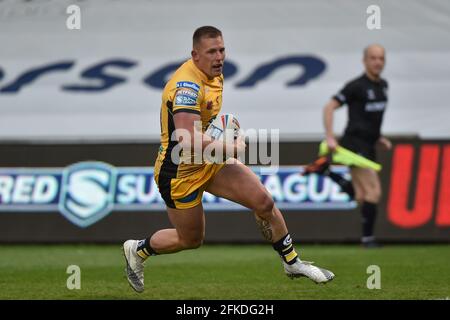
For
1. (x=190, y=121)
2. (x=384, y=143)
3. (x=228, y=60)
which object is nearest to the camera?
(x=190, y=121)

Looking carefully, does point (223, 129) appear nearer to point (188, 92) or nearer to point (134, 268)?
point (188, 92)

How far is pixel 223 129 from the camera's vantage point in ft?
26.8

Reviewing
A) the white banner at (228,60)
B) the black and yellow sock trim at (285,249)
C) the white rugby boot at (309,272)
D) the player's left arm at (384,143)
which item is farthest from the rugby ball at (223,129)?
the white banner at (228,60)

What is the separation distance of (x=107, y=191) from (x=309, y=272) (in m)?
6.10

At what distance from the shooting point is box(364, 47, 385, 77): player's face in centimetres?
1280

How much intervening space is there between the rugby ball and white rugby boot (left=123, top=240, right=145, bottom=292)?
143 cm

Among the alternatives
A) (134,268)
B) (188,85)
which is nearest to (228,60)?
(134,268)

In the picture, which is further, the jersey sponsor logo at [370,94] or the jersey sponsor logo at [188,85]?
the jersey sponsor logo at [370,94]

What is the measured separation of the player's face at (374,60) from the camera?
1280 cm

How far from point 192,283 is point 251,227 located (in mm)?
4406

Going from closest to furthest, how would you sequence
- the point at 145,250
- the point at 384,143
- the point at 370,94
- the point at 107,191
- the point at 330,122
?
the point at 145,250 → the point at 330,122 → the point at 370,94 → the point at 384,143 → the point at 107,191

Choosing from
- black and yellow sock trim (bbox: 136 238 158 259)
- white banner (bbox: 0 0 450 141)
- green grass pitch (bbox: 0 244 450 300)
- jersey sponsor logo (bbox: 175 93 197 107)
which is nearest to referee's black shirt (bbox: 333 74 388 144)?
green grass pitch (bbox: 0 244 450 300)

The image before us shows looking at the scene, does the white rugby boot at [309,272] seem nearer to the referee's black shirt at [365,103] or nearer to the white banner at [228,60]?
the referee's black shirt at [365,103]

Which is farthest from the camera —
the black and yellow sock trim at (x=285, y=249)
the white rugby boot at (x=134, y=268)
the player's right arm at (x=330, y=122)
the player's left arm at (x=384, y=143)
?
the player's left arm at (x=384, y=143)
